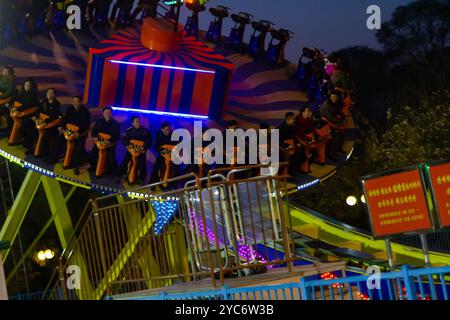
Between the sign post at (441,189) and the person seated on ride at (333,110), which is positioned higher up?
the person seated on ride at (333,110)

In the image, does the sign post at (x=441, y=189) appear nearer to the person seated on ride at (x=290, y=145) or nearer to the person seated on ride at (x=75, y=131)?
the person seated on ride at (x=75, y=131)

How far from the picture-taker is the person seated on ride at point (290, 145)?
2014 cm

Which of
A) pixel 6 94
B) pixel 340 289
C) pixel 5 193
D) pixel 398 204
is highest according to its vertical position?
pixel 5 193

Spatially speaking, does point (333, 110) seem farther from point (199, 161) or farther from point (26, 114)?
point (26, 114)

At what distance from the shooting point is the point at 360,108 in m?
46.1

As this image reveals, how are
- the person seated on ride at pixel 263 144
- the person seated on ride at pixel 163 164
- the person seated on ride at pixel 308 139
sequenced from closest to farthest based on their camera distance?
the person seated on ride at pixel 163 164
the person seated on ride at pixel 263 144
the person seated on ride at pixel 308 139

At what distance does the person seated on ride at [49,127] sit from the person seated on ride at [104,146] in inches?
32.7

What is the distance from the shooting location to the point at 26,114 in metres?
18.5

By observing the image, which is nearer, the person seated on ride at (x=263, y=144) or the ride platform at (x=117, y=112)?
the ride platform at (x=117, y=112)

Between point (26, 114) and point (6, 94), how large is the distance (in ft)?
2.20

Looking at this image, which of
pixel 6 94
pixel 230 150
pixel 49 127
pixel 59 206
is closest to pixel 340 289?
pixel 230 150

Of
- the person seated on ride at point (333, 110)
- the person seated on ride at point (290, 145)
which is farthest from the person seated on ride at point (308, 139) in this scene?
the person seated on ride at point (333, 110)
